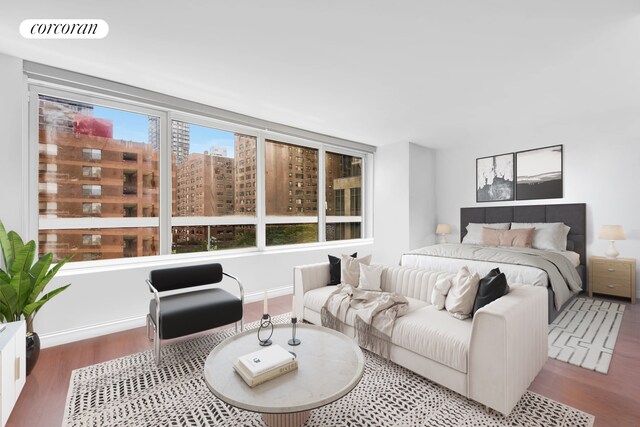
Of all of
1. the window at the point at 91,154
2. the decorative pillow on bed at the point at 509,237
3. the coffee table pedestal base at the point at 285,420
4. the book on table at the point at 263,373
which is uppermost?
the window at the point at 91,154

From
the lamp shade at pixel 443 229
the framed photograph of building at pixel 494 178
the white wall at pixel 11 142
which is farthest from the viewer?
the lamp shade at pixel 443 229

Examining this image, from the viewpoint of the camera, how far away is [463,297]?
226 centimetres

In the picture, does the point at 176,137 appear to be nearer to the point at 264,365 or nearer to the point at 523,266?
the point at 264,365

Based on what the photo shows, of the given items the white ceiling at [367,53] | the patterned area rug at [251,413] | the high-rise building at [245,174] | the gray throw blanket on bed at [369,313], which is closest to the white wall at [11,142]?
the white ceiling at [367,53]

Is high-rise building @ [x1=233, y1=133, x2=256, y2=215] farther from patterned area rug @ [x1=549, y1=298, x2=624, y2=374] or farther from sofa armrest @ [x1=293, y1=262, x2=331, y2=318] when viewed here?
patterned area rug @ [x1=549, y1=298, x2=624, y2=374]

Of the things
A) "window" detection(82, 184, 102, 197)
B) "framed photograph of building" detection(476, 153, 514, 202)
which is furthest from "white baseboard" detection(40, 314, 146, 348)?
"framed photograph of building" detection(476, 153, 514, 202)

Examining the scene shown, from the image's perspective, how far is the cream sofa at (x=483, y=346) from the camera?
174 centimetres

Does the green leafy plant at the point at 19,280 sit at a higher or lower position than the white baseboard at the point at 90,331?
higher

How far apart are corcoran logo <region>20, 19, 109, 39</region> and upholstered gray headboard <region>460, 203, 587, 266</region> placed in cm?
584

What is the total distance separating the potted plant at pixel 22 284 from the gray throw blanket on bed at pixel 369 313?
89.2 inches

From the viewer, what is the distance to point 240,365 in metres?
1.65

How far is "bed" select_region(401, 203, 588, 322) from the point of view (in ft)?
10.4

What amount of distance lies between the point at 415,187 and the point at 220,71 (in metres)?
4.08

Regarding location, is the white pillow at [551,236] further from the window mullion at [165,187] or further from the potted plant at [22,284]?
the potted plant at [22,284]
